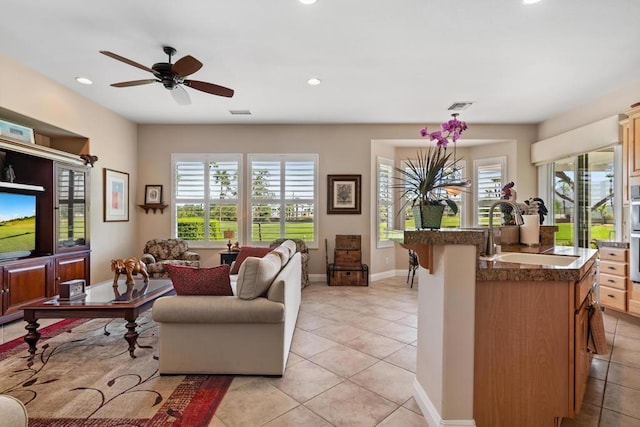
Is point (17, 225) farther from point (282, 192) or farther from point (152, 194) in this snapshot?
point (282, 192)

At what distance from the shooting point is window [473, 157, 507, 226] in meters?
5.93

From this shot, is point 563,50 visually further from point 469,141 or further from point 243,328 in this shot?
point 243,328

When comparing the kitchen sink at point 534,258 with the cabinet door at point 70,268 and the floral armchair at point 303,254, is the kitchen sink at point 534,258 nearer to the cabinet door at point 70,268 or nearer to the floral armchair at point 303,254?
the floral armchair at point 303,254

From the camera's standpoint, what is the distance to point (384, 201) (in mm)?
6074

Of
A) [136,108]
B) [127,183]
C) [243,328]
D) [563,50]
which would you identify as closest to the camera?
[243,328]

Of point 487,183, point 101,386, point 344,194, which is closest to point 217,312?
point 101,386

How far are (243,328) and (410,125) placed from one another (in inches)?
185

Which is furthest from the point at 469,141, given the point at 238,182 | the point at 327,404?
the point at 327,404

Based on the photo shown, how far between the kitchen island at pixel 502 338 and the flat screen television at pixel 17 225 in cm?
432

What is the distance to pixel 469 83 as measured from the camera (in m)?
3.93

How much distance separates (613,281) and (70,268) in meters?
6.75

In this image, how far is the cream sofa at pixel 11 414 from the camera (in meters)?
1.00

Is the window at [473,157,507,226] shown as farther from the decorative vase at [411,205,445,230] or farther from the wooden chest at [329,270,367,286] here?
the decorative vase at [411,205,445,230]

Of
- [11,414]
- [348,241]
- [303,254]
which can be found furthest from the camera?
[348,241]
